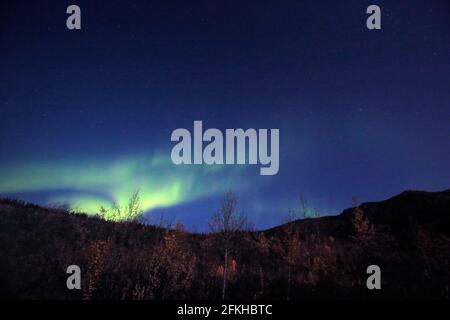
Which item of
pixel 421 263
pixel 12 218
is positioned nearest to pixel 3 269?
pixel 12 218

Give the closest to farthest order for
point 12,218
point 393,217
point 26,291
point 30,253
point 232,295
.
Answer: point 26,291 < point 232,295 < point 30,253 < point 12,218 < point 393,217

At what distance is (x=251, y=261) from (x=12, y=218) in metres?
20.6

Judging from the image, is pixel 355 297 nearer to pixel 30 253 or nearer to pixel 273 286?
pixel 273 286

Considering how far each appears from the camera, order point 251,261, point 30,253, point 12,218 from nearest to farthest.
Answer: point 30,253 → point 12,218 → point 251,261

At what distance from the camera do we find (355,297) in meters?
14.9

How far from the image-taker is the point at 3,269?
1342 centimetres

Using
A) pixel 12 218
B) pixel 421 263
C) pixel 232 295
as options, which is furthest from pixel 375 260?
pixel 12 218
